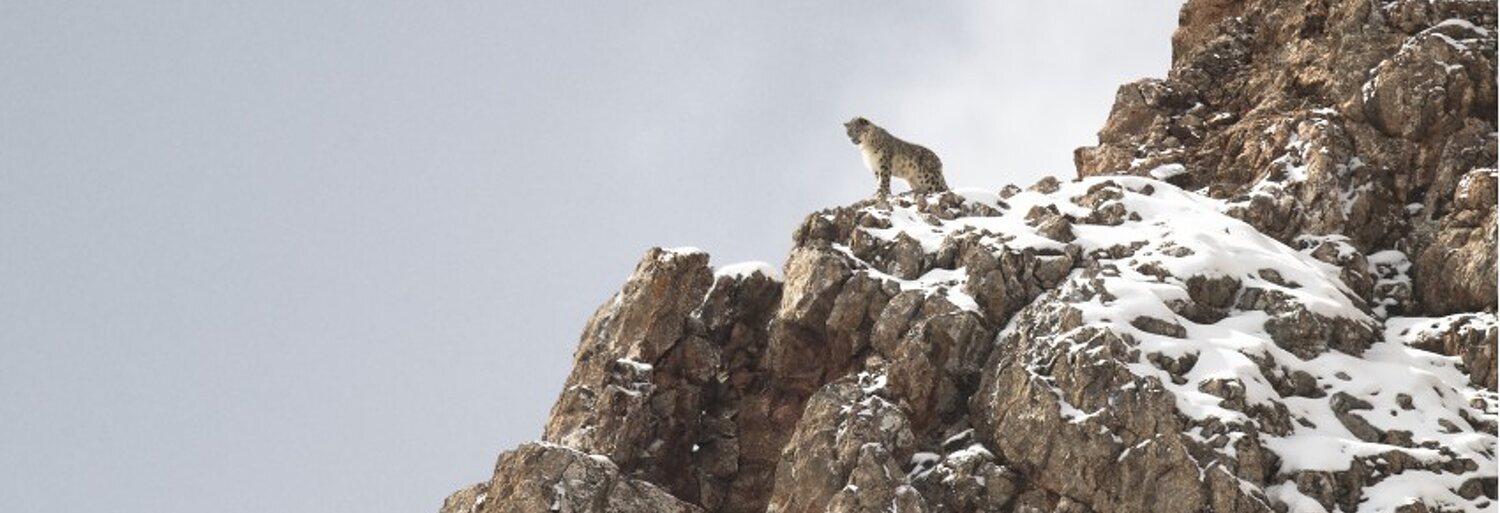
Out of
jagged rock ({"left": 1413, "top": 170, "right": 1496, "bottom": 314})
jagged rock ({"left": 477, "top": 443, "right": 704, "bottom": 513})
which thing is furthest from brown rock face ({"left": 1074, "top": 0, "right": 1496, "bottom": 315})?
jagged rock ({"left": 477, "top": 443, "right": 704, "bottom": 513})

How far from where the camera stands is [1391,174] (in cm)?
3170

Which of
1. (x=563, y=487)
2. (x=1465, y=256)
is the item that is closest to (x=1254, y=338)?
(x=1465, y=256)

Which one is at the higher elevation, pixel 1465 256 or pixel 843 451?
pixel 1465 256

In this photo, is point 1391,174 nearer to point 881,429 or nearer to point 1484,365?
point 1484,365

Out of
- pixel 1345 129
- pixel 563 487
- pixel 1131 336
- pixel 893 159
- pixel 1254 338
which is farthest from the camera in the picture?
pixel 893 159

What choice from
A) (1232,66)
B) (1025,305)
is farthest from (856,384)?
(1232,66)

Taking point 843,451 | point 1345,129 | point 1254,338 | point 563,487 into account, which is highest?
point 1345,129

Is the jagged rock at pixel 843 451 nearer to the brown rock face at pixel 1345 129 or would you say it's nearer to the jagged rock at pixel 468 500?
the jagged rock at pixel 468 500

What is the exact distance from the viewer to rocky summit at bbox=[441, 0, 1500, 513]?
2445 cm

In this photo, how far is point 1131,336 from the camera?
85.0 ft

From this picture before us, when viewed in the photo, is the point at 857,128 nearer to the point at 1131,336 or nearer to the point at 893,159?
the point at 893,159

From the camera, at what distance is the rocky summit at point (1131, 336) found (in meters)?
24.5

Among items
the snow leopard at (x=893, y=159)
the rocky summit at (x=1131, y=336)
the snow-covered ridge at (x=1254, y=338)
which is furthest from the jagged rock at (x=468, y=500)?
the snow leopard at (x=893, y=159)

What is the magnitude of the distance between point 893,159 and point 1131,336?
39.8 ft
